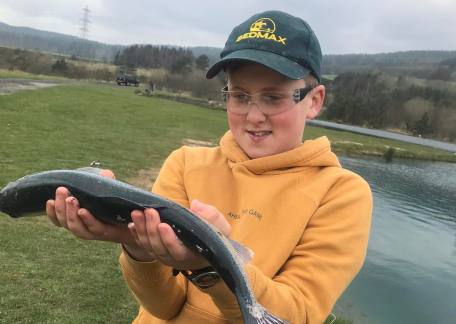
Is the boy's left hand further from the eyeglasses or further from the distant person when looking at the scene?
the eyeglasses

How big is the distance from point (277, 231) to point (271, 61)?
1.00 metres

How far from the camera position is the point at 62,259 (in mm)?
8266

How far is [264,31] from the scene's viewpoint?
2.93 m

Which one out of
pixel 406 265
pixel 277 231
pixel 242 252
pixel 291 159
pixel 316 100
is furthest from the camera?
pixel 406 265

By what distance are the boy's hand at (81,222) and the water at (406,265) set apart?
884 cm

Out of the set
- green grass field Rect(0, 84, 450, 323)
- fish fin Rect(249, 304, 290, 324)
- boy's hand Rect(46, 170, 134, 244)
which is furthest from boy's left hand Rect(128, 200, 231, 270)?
green grass field Rect(0, 84, 450, 323)

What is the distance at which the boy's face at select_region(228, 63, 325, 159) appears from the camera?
2893 millimetres

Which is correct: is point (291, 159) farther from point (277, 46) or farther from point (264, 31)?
point (264, 31)

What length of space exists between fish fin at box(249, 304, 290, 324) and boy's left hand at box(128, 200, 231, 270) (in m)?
0.33

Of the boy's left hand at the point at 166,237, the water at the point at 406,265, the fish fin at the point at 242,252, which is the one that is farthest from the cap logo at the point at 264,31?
the water at the point at 406,265

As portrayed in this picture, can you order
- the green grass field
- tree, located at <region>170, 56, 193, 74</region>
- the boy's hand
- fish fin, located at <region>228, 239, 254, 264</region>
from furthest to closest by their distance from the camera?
tree, located at <region>170, 56, 193, 74</region>, the green grass field, the boy's hand, fish fin, located at <region>228, 239, 254, 264</region>

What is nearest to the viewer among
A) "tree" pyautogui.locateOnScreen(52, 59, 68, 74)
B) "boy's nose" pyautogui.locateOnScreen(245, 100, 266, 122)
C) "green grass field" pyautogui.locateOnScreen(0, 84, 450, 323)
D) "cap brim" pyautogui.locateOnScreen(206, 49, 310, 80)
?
"cap brim" pyautogui.locateOnScreen(206, 49, 310, 80)

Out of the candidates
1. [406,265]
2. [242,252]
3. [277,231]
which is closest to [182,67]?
[406,265]

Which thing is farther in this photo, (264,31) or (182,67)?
(182,67)
